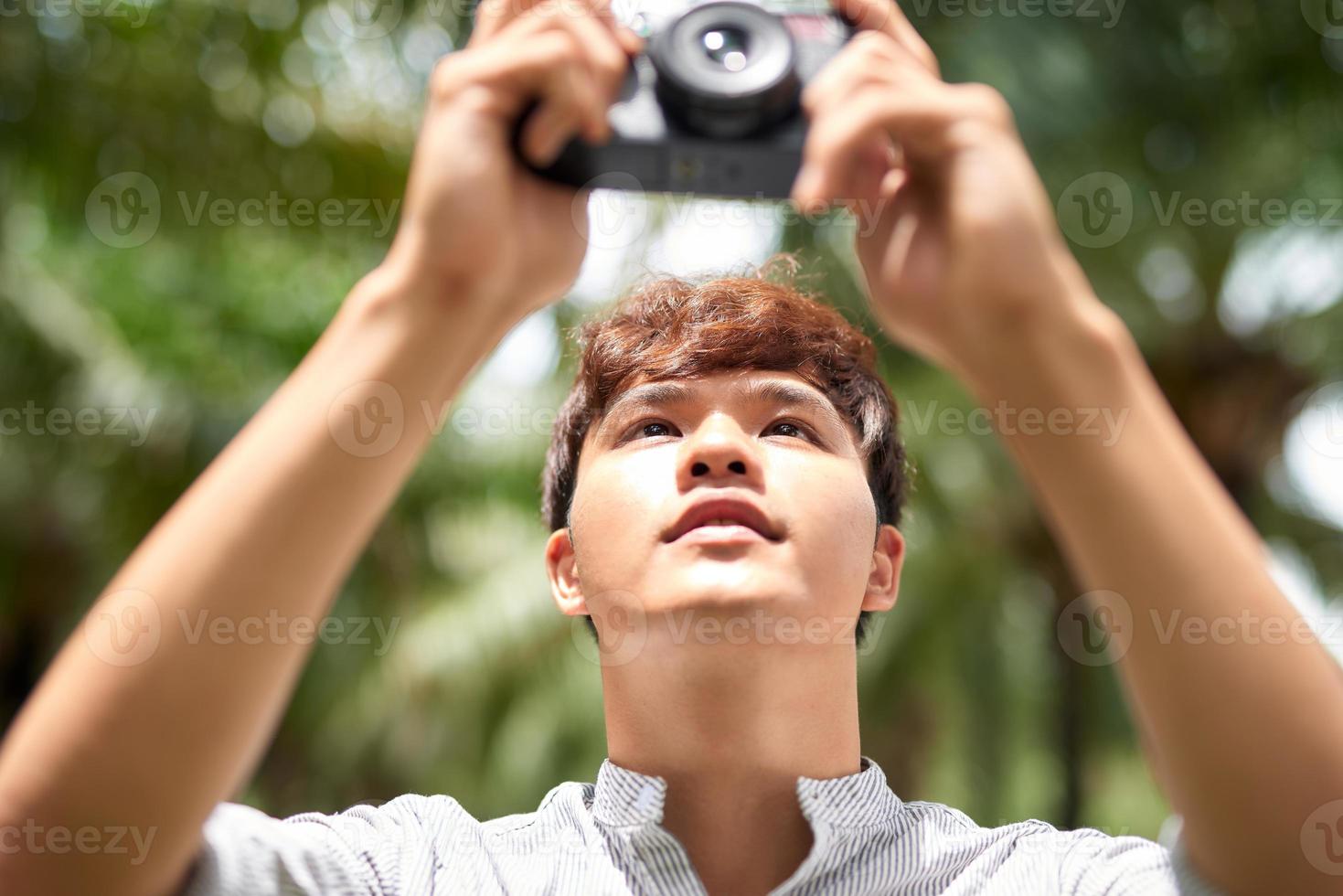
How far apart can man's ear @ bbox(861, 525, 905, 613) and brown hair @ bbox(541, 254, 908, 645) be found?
0.20ft

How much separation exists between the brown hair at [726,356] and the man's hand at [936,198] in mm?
963

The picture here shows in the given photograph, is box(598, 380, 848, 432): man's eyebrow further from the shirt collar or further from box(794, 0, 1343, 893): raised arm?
box(794, 0, 1343, 893): raised arm

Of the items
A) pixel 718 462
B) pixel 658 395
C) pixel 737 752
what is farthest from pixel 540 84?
pixel 737 752

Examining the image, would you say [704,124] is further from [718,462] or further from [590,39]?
[718,462]

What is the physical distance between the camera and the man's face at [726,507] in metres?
2.10

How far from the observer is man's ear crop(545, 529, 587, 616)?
8.66 ft

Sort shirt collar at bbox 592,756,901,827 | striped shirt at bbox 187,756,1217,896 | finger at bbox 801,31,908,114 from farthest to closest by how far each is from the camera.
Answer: shirt collar at bbox 592,756,901,827
striped shirt at bbox 187,756,1217,896
finger at bbox 801,31,908,114

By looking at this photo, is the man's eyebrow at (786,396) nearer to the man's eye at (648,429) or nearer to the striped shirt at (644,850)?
the man's eye at (648,429)

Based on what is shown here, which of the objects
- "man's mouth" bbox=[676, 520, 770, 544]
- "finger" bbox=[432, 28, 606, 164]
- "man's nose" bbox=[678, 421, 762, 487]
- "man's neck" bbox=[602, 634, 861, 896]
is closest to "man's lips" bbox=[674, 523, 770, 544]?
"man's mouth" bbox=[676, 520, 770, 544]

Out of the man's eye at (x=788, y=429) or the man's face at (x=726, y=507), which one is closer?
the man's face at (x=726, y=507)

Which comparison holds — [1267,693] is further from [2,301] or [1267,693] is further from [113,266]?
[113,266]

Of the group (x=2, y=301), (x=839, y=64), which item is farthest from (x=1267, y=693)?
(x=2, y=301)

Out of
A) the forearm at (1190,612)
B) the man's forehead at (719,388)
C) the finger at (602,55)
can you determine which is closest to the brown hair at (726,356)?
the man's forehead at (719,388)

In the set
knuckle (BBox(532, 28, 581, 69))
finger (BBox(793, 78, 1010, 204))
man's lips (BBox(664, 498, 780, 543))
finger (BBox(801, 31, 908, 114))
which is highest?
knuckle (BBox(532, 28, 581, 69))
